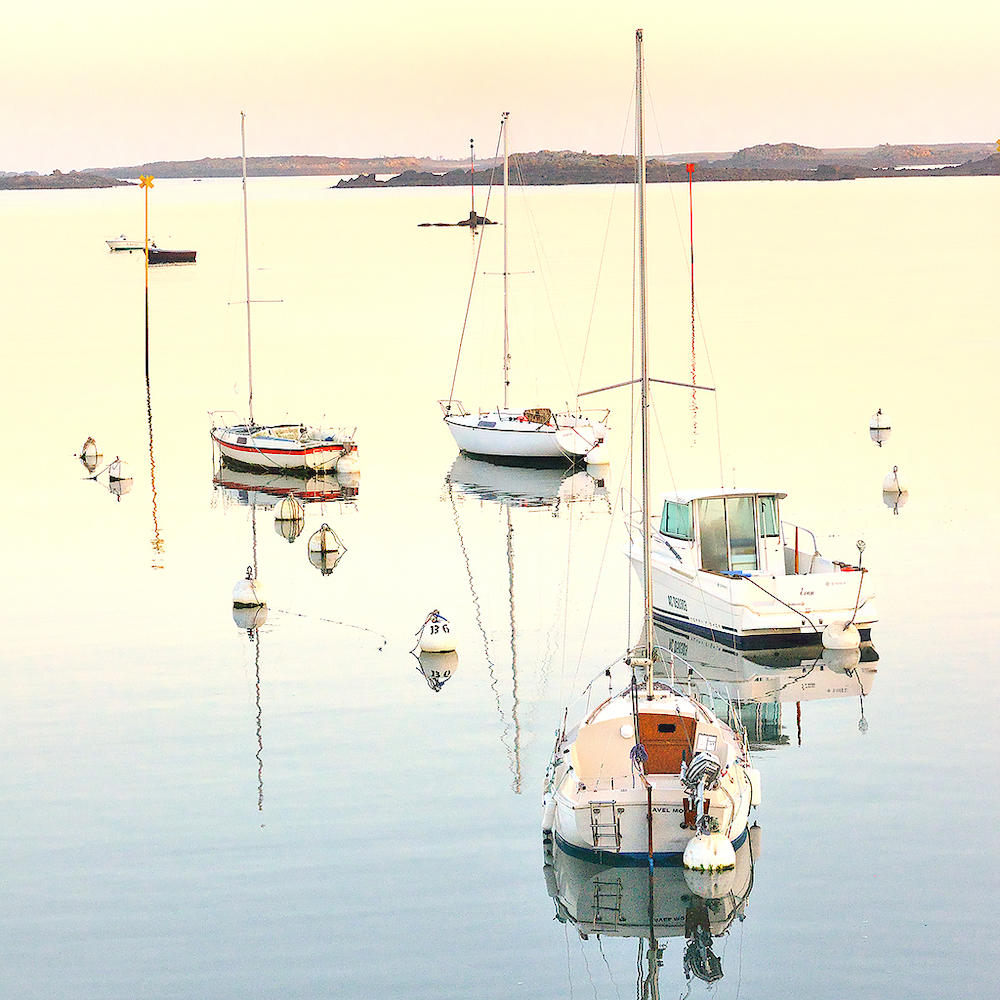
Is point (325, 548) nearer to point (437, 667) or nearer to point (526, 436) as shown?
point (437, 667)

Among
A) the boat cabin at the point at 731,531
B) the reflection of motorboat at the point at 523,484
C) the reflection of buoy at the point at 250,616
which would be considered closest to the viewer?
the boat cabin at the point at 731,531

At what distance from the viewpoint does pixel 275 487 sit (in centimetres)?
5094

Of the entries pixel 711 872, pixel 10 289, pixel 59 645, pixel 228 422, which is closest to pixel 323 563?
pixel 59 645

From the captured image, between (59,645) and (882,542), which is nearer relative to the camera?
(59,645)

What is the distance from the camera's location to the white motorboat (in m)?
32.2

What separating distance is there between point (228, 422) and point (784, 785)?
135ft

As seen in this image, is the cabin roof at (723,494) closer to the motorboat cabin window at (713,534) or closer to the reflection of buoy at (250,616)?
the motorboat cabin window at (713,534)

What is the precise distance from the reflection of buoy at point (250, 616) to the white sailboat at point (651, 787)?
40.6 feet

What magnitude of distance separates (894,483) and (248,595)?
1830 centimetres

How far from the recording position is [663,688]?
25562 millimetres

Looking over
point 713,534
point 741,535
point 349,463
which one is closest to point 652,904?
point 713,534

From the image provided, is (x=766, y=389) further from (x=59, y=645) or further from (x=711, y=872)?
(x=711, y=872)

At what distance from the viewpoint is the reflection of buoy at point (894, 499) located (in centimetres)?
4566

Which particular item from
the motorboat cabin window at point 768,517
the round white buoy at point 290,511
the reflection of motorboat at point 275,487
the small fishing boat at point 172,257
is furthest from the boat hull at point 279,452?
the small fishing boat at point 172,257
